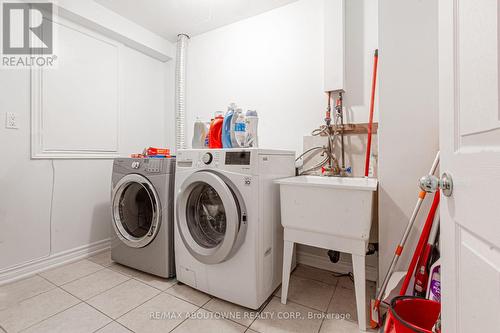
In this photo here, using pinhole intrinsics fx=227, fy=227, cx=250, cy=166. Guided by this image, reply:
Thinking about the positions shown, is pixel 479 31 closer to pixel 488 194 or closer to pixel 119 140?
pixel 488 194

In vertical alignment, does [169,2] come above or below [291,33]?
above

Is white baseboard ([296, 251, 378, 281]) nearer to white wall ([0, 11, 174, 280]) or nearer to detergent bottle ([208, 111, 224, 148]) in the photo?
detergent bottle ([208, 111, 224, 148])

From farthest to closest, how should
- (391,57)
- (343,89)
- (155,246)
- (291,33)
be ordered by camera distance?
(291,33) → (343,89) → (155,246) → (391,57)

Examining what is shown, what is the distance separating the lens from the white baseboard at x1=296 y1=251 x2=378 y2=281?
1731mm

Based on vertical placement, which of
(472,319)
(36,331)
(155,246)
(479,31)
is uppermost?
(479,31)

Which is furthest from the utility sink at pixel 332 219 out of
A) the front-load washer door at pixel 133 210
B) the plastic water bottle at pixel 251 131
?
the front-load washer door at pixel 133 210

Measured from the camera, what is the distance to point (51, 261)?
189cm

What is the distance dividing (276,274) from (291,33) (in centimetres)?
204

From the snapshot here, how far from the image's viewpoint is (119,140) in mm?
2473

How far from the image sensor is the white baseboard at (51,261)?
1672mm

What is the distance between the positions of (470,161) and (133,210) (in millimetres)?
2042

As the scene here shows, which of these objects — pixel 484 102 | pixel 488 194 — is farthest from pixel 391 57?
pixel 488 194
